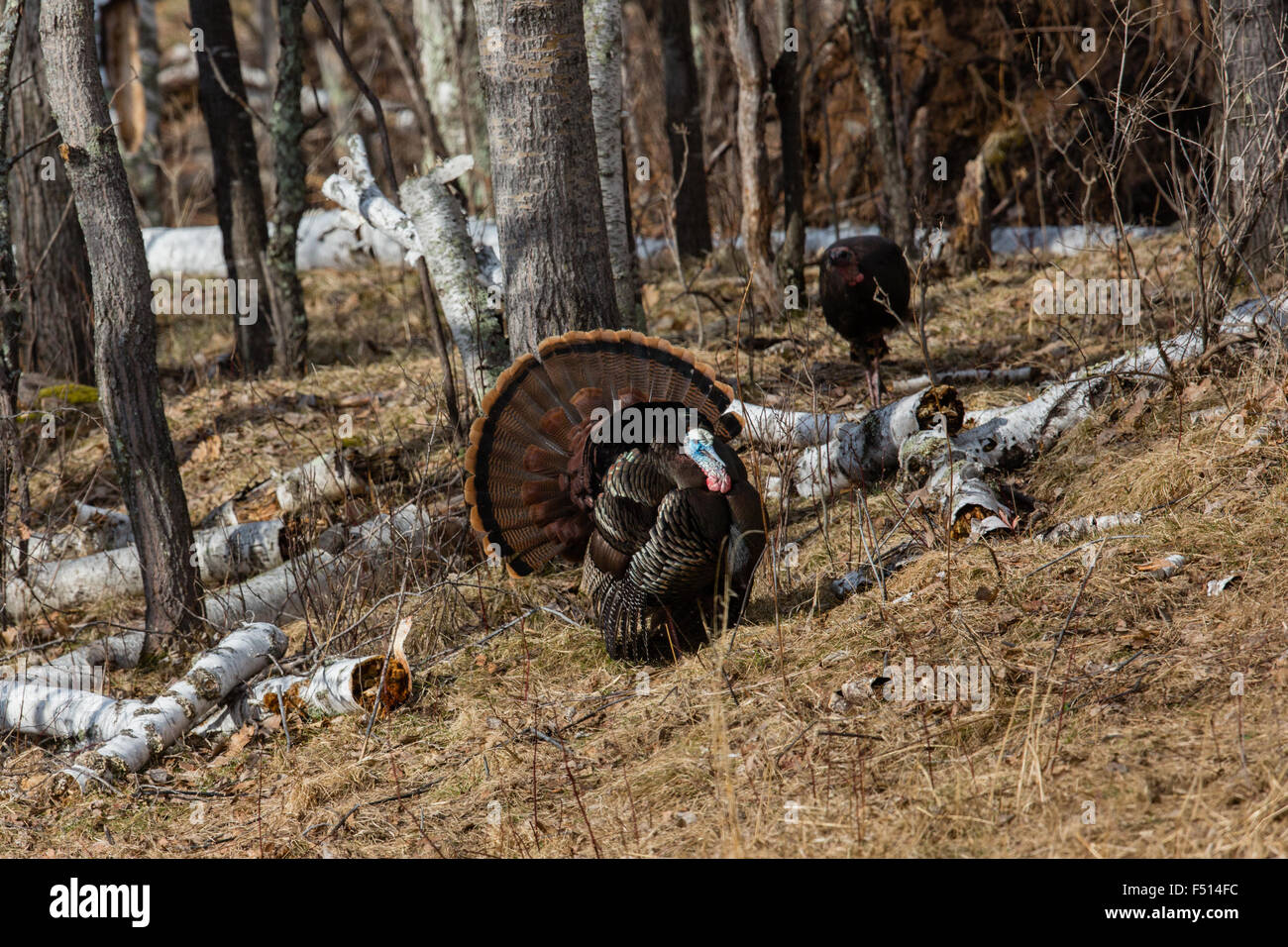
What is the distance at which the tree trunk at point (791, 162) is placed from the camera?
26.8 feet

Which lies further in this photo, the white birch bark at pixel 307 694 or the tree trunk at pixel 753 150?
the tree trunk at pixel 753 150

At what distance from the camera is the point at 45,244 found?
842cm

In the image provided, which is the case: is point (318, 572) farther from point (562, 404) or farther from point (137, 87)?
point (137, 87)

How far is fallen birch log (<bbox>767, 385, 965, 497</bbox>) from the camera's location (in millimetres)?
5445

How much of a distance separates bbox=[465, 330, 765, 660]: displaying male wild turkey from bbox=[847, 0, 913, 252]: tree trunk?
4.84 meters

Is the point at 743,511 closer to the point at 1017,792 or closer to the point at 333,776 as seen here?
the point at 1017,792

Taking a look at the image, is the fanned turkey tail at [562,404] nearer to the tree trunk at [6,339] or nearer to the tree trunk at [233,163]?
the tree trunk at [6,339]

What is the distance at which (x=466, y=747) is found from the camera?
415cm

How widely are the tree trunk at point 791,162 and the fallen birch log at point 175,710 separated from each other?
497 centimetres

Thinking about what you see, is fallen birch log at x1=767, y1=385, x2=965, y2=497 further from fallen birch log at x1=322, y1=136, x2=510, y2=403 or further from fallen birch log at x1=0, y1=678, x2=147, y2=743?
fallen birch log at x1=0, y1=678, x2=147, y2=743

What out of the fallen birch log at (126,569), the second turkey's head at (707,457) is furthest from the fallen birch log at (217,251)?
the second turkey's head at (707,457)

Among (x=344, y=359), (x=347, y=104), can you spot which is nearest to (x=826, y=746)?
(x=344, y=359)
